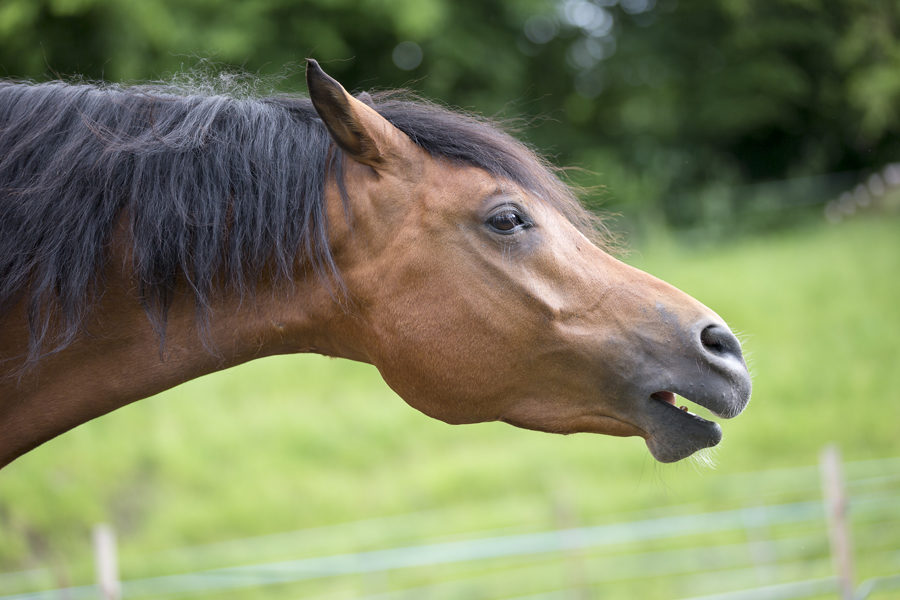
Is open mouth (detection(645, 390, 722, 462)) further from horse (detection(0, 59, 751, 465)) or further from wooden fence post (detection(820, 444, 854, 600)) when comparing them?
wooden fence post (detection(820, 444, 854, 600))

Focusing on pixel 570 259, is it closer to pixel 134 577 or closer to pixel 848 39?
pixel 134 577

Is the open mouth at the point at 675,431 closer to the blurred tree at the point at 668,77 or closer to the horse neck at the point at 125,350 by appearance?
the horse neck at the point at 125,350

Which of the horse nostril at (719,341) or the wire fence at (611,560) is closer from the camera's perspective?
the horse nostril at (719,341)

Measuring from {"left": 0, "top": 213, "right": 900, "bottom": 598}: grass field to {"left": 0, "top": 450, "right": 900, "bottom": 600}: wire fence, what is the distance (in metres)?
0.04

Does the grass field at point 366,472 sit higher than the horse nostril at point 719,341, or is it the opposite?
the grass field at point 366,472

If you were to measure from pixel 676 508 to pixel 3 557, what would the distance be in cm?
688

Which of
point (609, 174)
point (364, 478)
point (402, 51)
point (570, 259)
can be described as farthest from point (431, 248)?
point (609, 174)

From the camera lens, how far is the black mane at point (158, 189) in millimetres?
1839

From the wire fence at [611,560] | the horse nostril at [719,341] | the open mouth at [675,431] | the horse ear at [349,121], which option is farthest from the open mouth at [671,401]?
the wire fence at [611,560]

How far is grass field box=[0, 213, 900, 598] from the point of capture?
7.27 meters

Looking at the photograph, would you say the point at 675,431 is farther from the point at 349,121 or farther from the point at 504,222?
the point at 349,121

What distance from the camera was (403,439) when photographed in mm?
9188

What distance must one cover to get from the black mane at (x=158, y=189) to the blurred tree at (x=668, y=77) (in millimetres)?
10805

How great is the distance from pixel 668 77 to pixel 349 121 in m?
17.5
